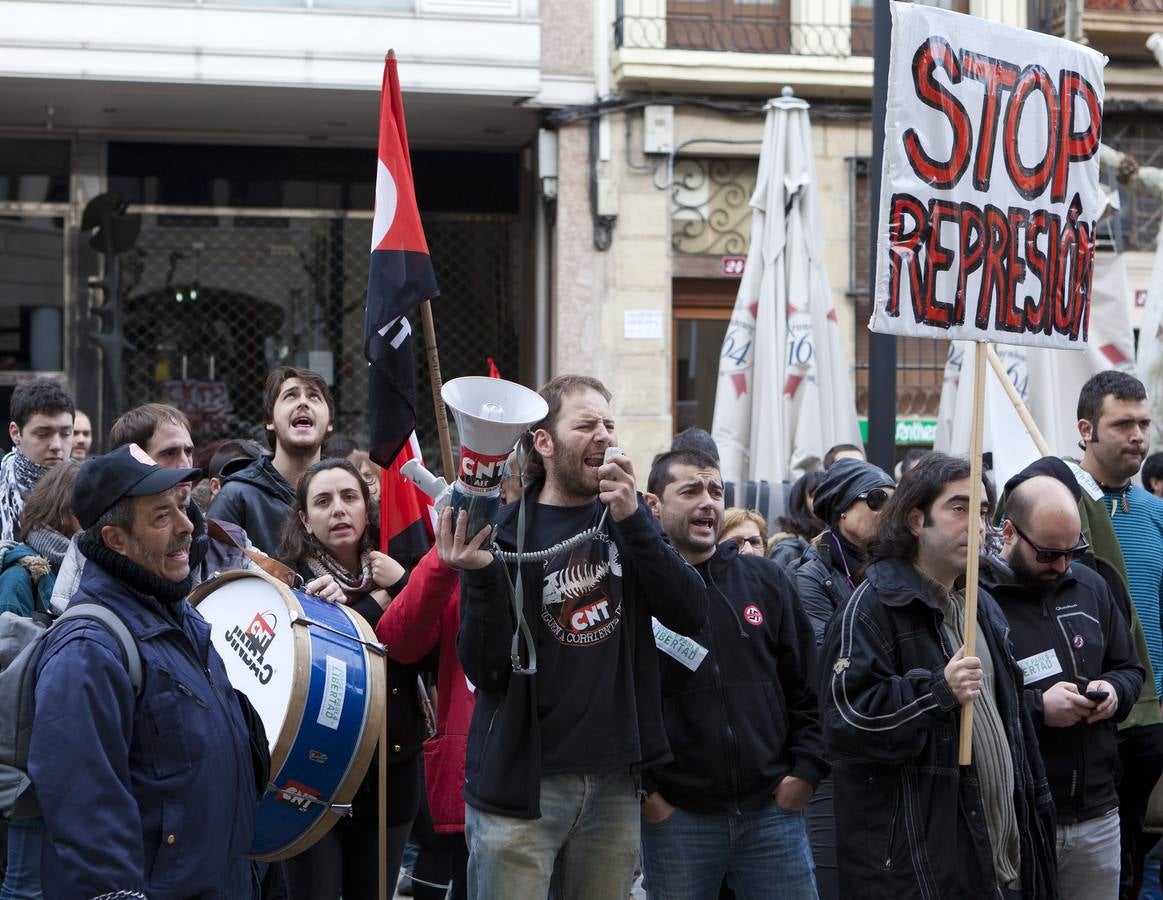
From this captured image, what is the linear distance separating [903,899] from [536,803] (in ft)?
3.48

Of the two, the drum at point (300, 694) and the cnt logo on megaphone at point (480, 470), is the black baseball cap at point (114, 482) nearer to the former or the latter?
the cnt logo on megaphone at point (480, 470)

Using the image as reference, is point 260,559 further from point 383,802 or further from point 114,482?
point 114,482

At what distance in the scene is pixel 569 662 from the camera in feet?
14.4

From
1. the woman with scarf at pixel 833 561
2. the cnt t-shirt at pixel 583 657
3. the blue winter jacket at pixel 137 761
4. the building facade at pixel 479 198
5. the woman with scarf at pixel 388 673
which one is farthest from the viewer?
the building facade at pixel 479 198

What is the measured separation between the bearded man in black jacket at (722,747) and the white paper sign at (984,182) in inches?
34.8

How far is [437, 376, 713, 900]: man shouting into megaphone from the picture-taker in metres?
4.27

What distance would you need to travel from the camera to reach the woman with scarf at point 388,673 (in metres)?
5.46

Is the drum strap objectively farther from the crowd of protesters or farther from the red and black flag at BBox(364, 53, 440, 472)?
the red and black flag at BBox(364, 53, 440, 472)

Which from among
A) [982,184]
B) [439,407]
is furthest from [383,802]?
[982,184]

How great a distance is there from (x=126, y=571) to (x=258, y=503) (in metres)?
2.46

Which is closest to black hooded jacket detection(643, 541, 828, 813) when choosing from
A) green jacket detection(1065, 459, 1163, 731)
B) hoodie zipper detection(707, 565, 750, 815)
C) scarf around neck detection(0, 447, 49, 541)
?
hoodie zipper detection(707, 565, 750, 815)

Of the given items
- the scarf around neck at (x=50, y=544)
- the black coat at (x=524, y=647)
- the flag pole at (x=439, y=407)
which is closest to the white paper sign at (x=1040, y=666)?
the black coat at (x=524, y=647)

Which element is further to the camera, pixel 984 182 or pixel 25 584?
pixel 25 584

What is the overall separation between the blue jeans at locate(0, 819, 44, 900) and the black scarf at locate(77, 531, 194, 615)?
0.65 metres
